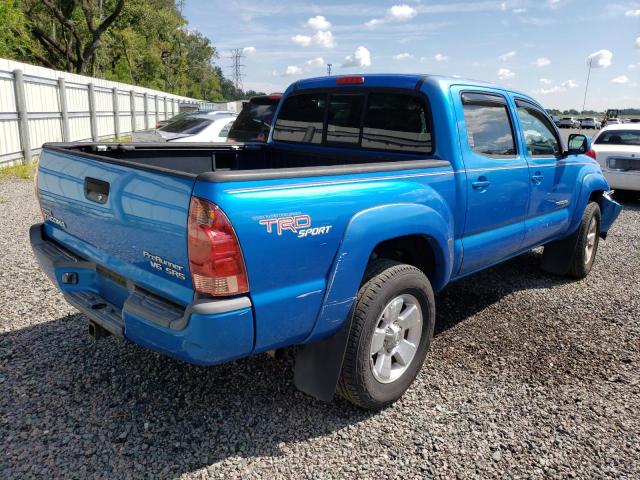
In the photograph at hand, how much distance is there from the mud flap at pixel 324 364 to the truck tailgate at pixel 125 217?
82 cm

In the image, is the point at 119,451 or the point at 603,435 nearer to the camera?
the point at 119,451

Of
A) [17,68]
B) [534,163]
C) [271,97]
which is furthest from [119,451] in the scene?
[17,68]

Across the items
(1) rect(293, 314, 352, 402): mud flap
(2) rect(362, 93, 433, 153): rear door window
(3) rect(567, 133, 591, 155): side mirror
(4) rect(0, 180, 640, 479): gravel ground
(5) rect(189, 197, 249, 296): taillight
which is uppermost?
(2) rect(362, 93, 433, 153): rear door window

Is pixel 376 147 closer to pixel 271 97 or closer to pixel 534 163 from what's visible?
pixel 534 163

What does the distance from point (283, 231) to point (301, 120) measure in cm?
231

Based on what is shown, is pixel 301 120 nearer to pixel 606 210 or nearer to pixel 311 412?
pixel 311 412

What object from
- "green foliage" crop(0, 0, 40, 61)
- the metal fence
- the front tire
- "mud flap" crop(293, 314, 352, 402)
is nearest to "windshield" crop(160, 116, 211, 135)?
the metal fence

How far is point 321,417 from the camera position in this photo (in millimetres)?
2971

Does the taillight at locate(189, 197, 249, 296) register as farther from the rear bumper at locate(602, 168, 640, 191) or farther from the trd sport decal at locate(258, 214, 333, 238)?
the rear bumper at locate(602, 168, 640, 191)

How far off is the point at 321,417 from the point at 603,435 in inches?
63.4

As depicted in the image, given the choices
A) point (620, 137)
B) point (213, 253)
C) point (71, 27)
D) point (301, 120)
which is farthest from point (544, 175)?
point (71, 27)

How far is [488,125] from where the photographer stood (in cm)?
381

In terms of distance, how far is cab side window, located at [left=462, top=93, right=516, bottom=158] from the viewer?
3598 mm

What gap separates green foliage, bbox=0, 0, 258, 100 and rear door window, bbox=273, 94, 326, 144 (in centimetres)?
2632
